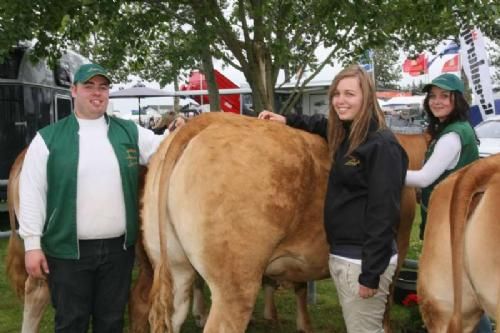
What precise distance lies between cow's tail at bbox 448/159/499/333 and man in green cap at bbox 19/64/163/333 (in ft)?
5.91

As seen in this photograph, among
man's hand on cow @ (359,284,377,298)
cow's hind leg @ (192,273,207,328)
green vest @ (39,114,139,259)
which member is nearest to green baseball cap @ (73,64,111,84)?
green vest @ (39,114,139,259)

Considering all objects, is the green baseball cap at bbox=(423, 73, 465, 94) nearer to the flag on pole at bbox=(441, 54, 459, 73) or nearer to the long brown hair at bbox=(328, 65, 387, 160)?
the long brown hair at bbox=(328, 65, 387, 160)

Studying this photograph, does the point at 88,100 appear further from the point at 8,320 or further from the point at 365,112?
the point at 8,320

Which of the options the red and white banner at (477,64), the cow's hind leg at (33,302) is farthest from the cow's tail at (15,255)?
the red and white banner at (477,64)

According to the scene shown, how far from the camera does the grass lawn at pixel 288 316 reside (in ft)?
16.3

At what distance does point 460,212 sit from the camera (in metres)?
2.42

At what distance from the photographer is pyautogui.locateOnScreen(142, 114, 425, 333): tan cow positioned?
295 centimetres

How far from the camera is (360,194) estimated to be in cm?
287

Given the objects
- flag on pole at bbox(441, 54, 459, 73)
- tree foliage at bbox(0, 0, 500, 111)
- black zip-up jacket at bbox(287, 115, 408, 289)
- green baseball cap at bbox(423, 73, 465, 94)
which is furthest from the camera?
flag on pole at bbox(441, 54, 459, 73)

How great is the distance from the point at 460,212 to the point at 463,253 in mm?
177

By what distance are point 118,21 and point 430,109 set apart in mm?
4078

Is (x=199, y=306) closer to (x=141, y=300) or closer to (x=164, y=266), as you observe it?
(x=141, y=300)

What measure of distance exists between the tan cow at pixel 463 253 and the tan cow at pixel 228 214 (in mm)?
769

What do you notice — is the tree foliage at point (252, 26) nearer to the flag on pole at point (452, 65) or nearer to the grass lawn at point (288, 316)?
the grass lawn at point (288, 316)
